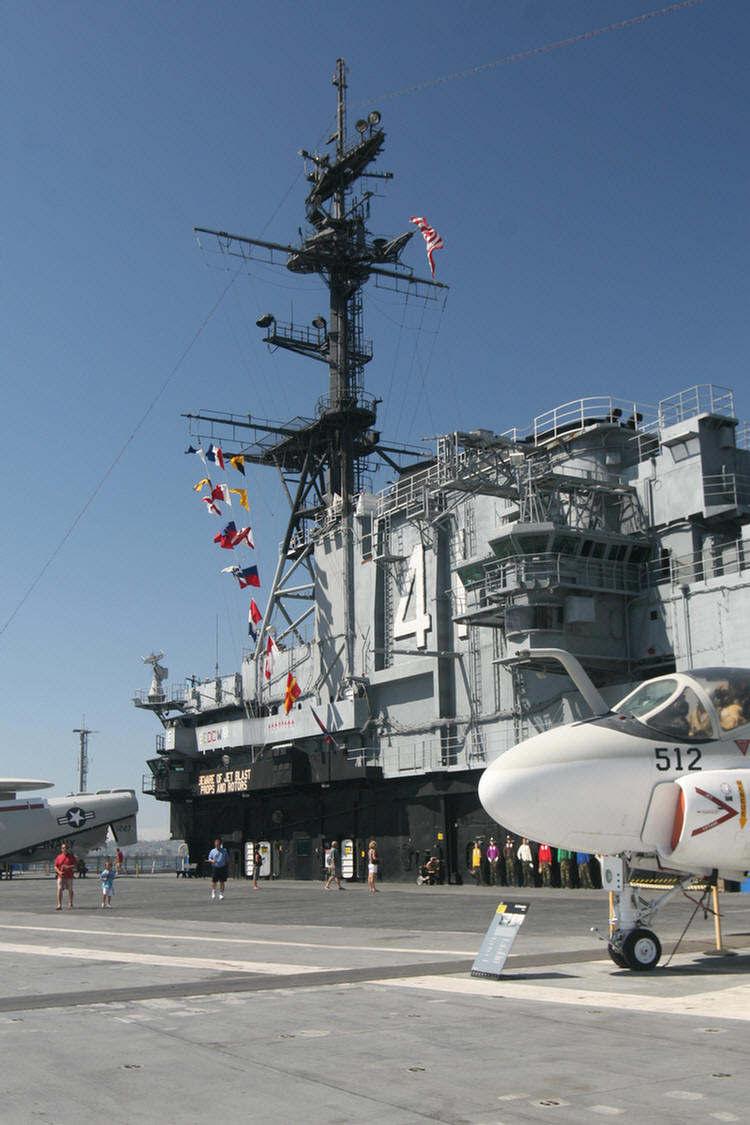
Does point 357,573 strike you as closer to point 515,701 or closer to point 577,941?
point 515,701

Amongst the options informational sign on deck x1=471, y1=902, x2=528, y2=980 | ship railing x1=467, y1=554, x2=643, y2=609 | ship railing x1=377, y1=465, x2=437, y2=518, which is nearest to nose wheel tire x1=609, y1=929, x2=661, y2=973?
informational sign on deck x1=471, y1=902, x2=528, y2=980

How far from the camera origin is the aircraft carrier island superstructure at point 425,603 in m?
30.3

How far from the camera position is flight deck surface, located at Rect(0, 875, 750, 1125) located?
5914 millimetres

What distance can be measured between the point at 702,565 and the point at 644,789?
20.6 m

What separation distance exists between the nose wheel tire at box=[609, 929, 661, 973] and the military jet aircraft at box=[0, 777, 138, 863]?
1602 inches

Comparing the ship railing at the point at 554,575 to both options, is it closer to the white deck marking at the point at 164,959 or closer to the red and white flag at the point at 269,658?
the white deck marking at the point at 164,959

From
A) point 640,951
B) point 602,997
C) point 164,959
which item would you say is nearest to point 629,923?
point 640,951

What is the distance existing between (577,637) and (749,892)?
29.0 ft

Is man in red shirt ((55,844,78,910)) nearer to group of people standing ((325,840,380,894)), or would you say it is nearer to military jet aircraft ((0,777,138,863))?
group of people standing ((325,840,380,894))

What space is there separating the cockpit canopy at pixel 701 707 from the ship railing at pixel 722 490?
19.6m

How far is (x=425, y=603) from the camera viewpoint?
1487 inches

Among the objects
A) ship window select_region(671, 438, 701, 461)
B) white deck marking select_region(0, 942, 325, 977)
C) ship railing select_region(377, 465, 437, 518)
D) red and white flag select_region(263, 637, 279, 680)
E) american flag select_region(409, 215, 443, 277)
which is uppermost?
american flag select_region(409, 215, 443, 277)

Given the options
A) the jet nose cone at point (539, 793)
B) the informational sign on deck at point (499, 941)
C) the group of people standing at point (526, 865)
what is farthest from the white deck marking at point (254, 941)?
→ the group of people standing at point (526, 865)

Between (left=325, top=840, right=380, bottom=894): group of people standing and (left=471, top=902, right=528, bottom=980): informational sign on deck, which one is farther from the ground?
(left=471, top=902, right=528, bottom=980): informational sign on deck
